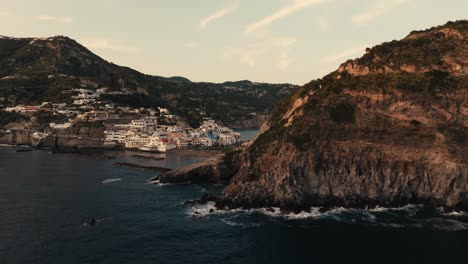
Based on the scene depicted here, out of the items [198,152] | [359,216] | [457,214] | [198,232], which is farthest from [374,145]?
[198,152]

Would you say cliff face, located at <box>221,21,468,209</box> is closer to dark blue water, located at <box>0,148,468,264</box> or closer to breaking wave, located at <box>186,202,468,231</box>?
breaking wave, located at <box>186,202,468,231</box>

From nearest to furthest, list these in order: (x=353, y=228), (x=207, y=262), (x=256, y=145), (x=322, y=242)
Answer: (x=207, y=262), (x=322, y=242), (x=353, y=228), (x=256, y=145)

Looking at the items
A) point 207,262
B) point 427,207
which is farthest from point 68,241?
point 427,207

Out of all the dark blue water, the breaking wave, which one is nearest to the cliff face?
the breaking wave

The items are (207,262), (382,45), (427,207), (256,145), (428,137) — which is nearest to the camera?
(207,262)

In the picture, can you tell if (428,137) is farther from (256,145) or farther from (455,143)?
(256,145)

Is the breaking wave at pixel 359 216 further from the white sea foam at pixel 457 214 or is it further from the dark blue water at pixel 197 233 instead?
the dark blue water at pixel 197 233
